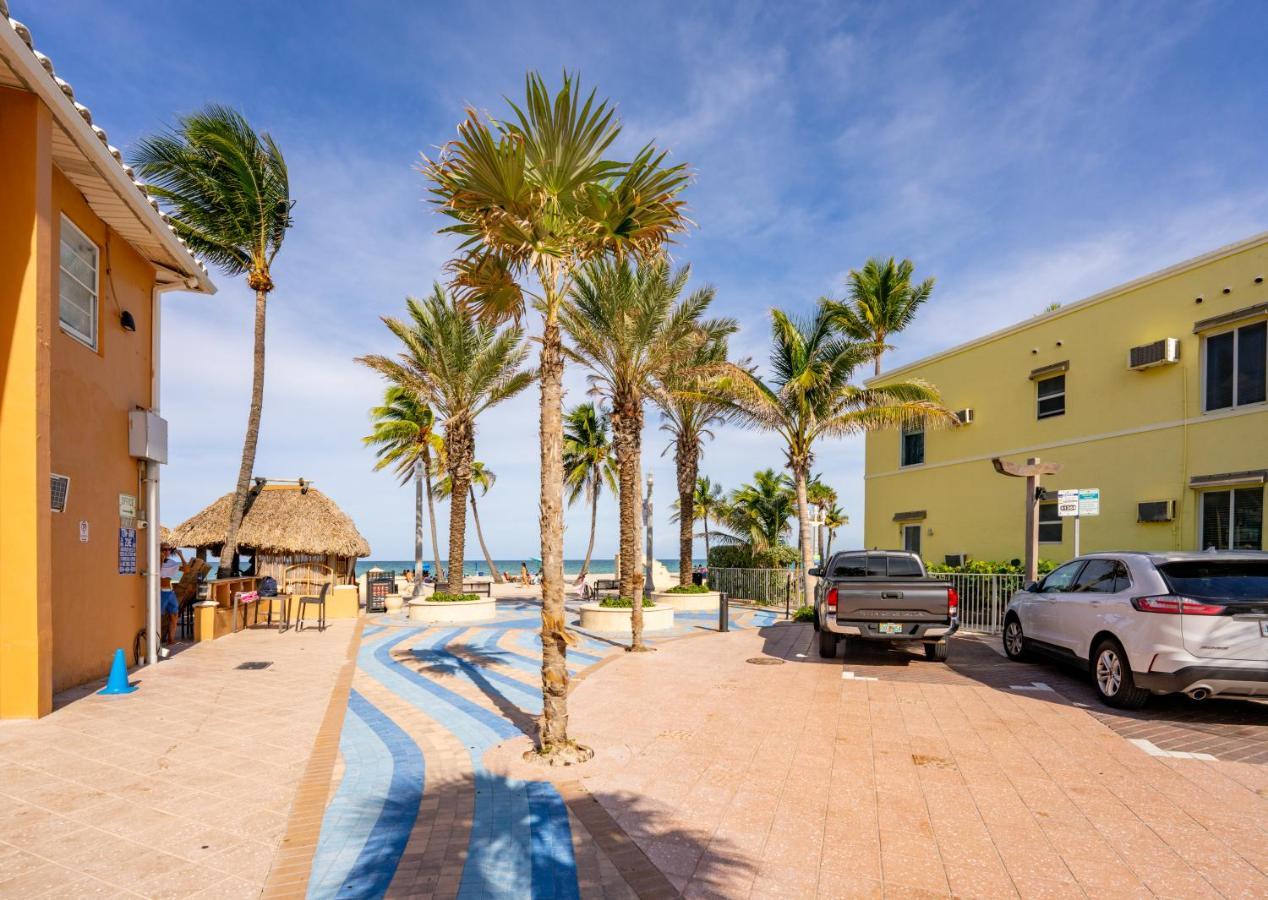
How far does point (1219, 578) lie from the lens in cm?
702

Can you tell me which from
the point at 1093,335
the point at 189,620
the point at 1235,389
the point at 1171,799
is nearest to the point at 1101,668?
the point at 1171,799

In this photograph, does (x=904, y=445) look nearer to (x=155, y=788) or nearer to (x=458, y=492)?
(x=458, y=492)

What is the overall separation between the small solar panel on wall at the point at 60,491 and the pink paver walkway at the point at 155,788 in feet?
7.27

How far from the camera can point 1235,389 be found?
13062 millimetres

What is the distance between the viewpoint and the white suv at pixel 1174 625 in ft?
21.6

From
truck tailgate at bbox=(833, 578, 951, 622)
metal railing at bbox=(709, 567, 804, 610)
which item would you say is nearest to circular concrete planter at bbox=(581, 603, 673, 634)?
truck tailgate at bbox=(833, 578, 951, 622)

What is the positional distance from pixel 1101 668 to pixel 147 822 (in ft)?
30.0

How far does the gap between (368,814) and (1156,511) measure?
1554cm

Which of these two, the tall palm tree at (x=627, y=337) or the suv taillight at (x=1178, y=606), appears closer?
the suv taillight at (x=1178, y=606)

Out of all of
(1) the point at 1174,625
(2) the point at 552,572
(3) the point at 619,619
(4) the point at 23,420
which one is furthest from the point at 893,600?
(4) the point at 23,420

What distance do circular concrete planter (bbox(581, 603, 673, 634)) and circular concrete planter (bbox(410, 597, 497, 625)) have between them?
3.53 metres

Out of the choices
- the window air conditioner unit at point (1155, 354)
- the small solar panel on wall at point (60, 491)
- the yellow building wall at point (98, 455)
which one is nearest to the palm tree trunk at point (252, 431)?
the yellow building wall at point (98, 455)

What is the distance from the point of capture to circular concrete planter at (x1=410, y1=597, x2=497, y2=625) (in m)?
17.6

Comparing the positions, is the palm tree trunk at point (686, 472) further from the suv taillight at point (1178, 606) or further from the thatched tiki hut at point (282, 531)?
the suv taillight at point (1178, 606)
